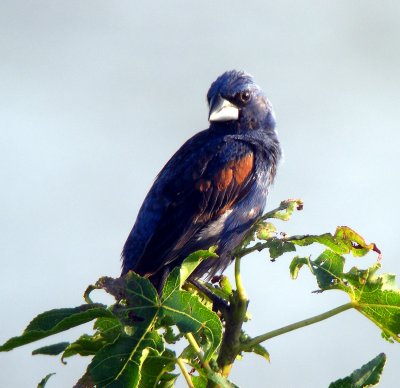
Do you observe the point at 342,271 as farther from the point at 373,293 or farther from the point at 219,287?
the point at 219,287

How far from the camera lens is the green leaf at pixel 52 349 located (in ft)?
12.0

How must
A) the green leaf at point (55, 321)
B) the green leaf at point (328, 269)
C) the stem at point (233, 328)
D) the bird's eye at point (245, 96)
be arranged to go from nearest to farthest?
the green leaf at point (55, 321) < the stem at point (233, 328) < the green leaf at point (328, 269) < the bird's eye at point (245, 96)

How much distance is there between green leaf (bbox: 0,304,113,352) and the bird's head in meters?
4.27

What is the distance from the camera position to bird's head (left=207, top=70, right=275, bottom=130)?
779cm

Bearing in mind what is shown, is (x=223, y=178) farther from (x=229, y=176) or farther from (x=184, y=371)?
(x=184, y=371)

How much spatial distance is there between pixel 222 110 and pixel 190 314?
4.40 meters

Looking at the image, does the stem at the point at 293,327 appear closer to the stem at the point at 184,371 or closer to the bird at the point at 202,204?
the stem at the point at 184,371

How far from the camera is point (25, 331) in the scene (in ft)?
11.6

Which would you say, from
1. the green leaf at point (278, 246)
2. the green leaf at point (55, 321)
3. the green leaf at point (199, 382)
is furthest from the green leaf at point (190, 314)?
the green leaf at point (278, 246)

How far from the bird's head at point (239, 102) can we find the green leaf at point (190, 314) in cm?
419

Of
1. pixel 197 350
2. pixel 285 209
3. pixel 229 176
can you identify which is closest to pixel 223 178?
Result: pixel 229 176

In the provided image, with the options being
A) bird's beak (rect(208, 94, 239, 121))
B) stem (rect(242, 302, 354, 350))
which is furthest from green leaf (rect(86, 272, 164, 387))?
bird's beak (rect(208, 94, 239, 121))

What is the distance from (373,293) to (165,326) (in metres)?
0.99

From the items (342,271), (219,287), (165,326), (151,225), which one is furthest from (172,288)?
(151,225)
